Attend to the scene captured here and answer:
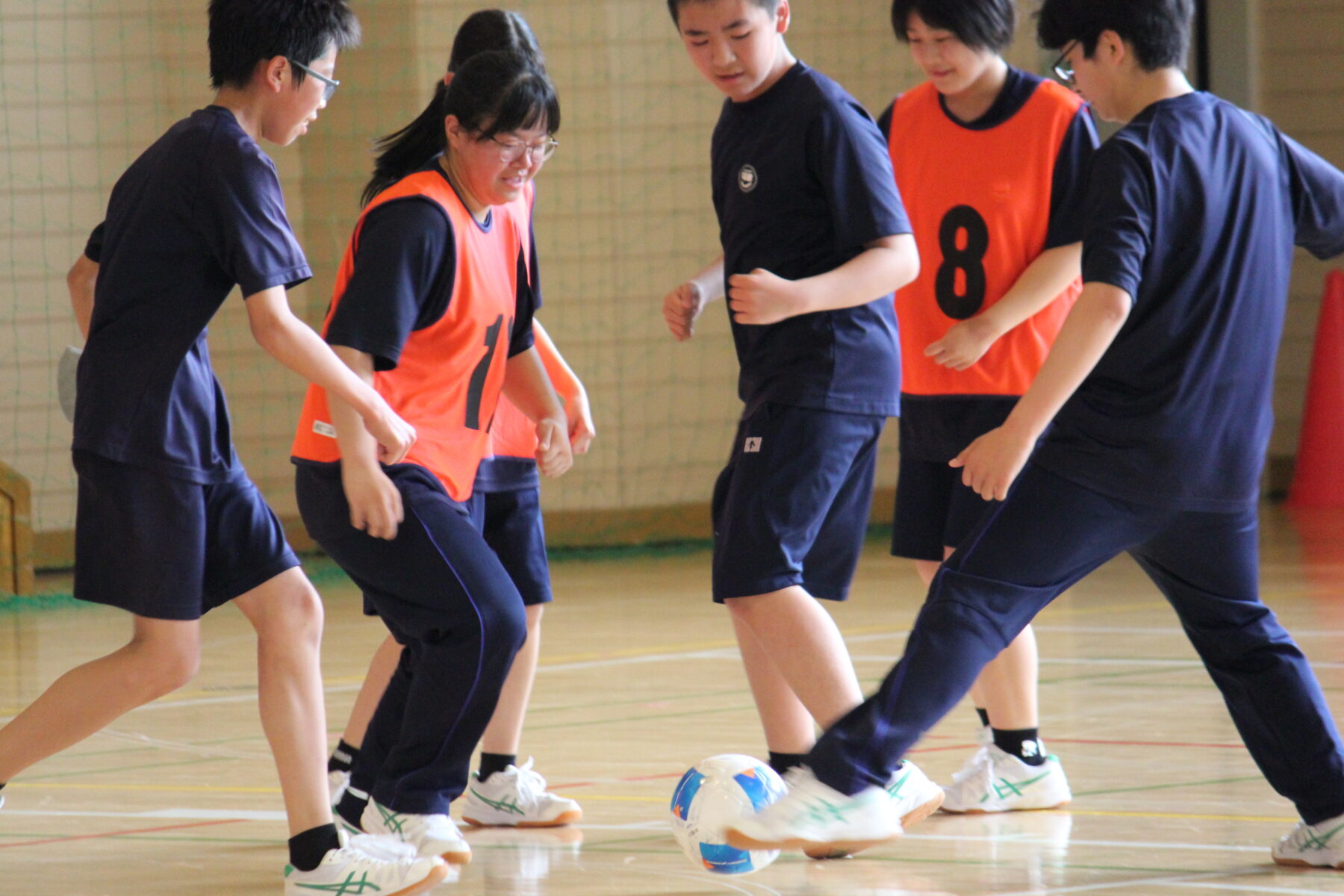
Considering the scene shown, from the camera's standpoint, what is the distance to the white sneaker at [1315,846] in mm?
2750

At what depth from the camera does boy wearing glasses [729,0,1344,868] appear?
8.41 ft

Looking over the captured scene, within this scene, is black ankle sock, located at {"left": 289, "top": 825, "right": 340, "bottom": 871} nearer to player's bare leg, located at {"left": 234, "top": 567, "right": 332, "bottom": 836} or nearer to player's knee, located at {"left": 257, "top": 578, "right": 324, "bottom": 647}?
player's bare leg, located at {"left": 234, "top": 567, "right": 332, "bottom": 836}

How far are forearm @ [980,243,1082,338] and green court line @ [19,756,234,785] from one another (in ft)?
6.80

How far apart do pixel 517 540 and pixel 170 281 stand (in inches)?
39.0

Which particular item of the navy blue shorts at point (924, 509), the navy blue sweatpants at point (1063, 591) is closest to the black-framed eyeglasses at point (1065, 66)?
the navy blue sweatpants at point (1063, 591)

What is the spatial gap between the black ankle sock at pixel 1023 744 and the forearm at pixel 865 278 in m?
0.99

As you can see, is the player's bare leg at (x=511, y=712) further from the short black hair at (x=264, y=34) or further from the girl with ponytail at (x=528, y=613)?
the short black hair at (x=264, y=34)

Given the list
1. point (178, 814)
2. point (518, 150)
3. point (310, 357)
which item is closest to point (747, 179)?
point (518, 150)

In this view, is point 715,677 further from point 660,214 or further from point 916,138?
point 660,214

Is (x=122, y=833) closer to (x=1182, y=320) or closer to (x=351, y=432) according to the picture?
(x=351, y=432)

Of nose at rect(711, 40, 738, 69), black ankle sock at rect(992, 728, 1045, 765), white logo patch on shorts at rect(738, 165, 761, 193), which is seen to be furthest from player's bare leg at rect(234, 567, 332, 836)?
black ankle sock at rect(992, 728, 1045, 765)

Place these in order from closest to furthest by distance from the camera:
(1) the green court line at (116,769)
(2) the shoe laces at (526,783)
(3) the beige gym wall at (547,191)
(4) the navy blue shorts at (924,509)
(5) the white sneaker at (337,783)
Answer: (5) the white sneaker at (337,783) < (2) the shoe laces at (526,783) < (4) the navy blue shorts at (924,509) < (1) the green court line at (116,769) < (3) the beige gym wall at (547,191)

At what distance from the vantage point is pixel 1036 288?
3.28 metres

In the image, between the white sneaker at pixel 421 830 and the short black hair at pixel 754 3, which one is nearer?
the white sneaker at pixel 421 830
